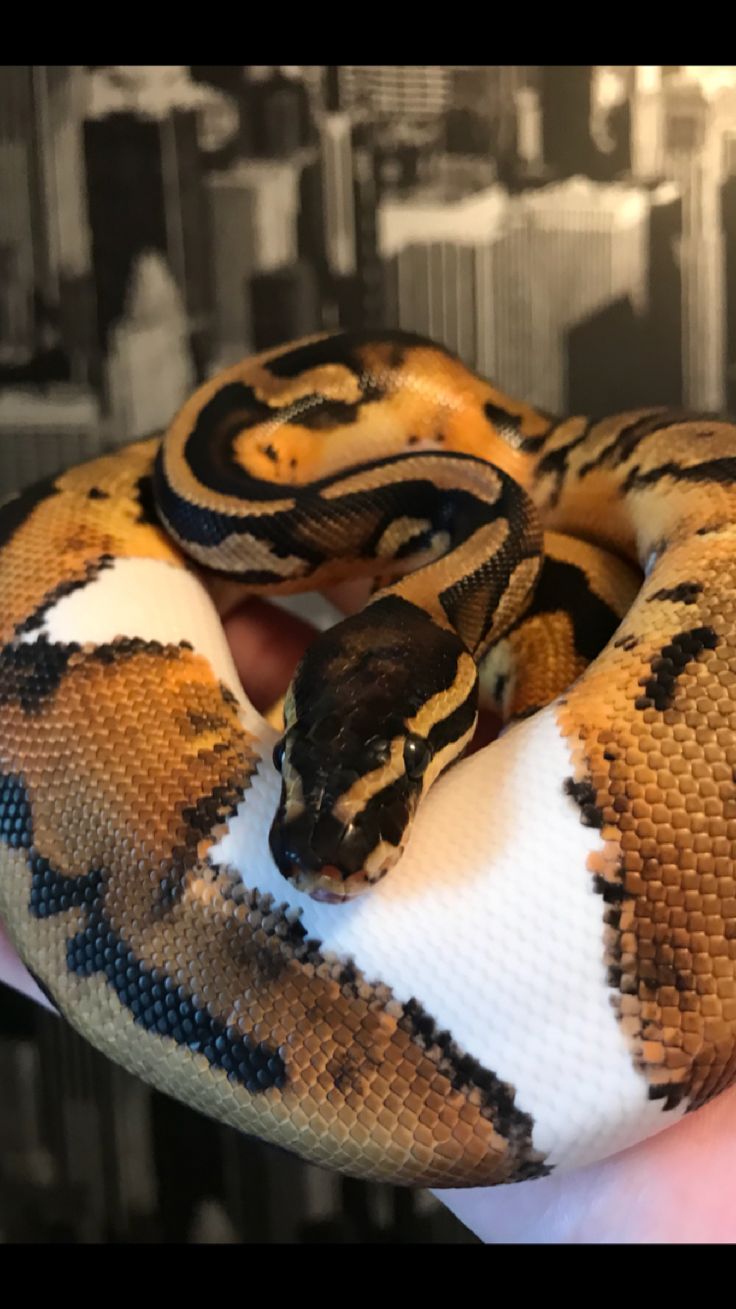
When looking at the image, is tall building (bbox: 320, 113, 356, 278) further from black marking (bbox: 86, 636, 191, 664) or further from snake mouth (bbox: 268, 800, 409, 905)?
snake mouth (bbox: 268, 800, 409, 905)

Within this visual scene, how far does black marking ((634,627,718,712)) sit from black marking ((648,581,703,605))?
0.05m

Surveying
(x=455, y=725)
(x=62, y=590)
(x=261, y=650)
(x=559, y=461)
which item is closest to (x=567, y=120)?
(x=559, y=461)

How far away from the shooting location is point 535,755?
39.4 inches

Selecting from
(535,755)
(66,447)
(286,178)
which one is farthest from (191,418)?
(286,178)

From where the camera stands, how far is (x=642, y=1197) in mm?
1146

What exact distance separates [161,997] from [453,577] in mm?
633

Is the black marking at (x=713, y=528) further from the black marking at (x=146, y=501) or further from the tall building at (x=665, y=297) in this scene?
the tall building at (x=665, y=297)

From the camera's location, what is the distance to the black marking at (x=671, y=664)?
0.99m

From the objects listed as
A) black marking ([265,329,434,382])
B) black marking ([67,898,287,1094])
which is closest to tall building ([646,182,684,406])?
black marking ([265,329,434,382])

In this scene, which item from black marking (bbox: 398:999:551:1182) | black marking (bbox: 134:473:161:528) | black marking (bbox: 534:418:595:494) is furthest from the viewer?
black marking (bbox: 534:418:595:494)

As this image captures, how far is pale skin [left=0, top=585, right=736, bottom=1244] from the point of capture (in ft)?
3.74

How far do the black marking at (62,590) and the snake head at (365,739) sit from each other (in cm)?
41

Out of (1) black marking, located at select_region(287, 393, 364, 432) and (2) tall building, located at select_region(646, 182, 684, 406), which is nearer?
(1) black marking, located at select_region(287, 393, 364, 432)

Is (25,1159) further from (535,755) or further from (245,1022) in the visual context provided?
A: (535,755)
